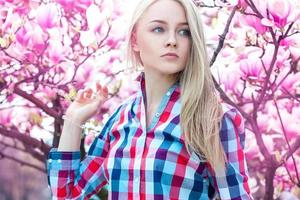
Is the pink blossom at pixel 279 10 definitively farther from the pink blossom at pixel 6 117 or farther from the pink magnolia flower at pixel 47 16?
the pink blossom at pixel 6 117

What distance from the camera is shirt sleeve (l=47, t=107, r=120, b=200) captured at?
1439mm

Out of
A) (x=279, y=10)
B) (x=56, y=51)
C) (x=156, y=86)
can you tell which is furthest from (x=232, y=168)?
(x=56, y=51)

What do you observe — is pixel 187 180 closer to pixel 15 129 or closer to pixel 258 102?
pixel 258 102

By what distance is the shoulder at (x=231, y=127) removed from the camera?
1291mm

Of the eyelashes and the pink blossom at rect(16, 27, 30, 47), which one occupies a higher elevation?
the pink blossom at rect(16, 27, 30, 47)

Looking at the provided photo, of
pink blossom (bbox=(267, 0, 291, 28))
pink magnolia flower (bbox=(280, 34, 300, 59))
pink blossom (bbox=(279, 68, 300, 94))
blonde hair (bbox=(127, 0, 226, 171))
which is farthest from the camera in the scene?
pink blossom (bbox=(279, 68, 300, 94))

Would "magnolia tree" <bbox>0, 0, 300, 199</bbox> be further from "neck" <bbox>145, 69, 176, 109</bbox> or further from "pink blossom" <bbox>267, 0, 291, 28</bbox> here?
"neck" <bbox>145, 69, 176, 109</bbox>

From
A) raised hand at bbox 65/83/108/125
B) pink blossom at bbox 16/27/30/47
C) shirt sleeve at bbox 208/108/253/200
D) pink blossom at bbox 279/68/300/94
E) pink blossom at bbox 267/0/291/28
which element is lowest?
shirt sleeve at bbox 208/108/253/200

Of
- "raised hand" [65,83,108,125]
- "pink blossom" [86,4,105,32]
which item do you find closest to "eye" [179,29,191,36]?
"raised hand" [65,83,108,125]

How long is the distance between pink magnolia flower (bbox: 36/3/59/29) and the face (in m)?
0.61

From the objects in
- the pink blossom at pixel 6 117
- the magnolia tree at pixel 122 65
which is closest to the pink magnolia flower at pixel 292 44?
the magnolia tree at pixel 122 65

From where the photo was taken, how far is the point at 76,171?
1459 mm

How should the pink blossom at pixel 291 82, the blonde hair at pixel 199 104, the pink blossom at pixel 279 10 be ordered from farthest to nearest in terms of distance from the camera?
the pink blossom at pixel 291 82
the pink blossom at pixel 279 10
the blonde hair at pixel 199 104

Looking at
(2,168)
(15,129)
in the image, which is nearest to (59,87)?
(15,129)
